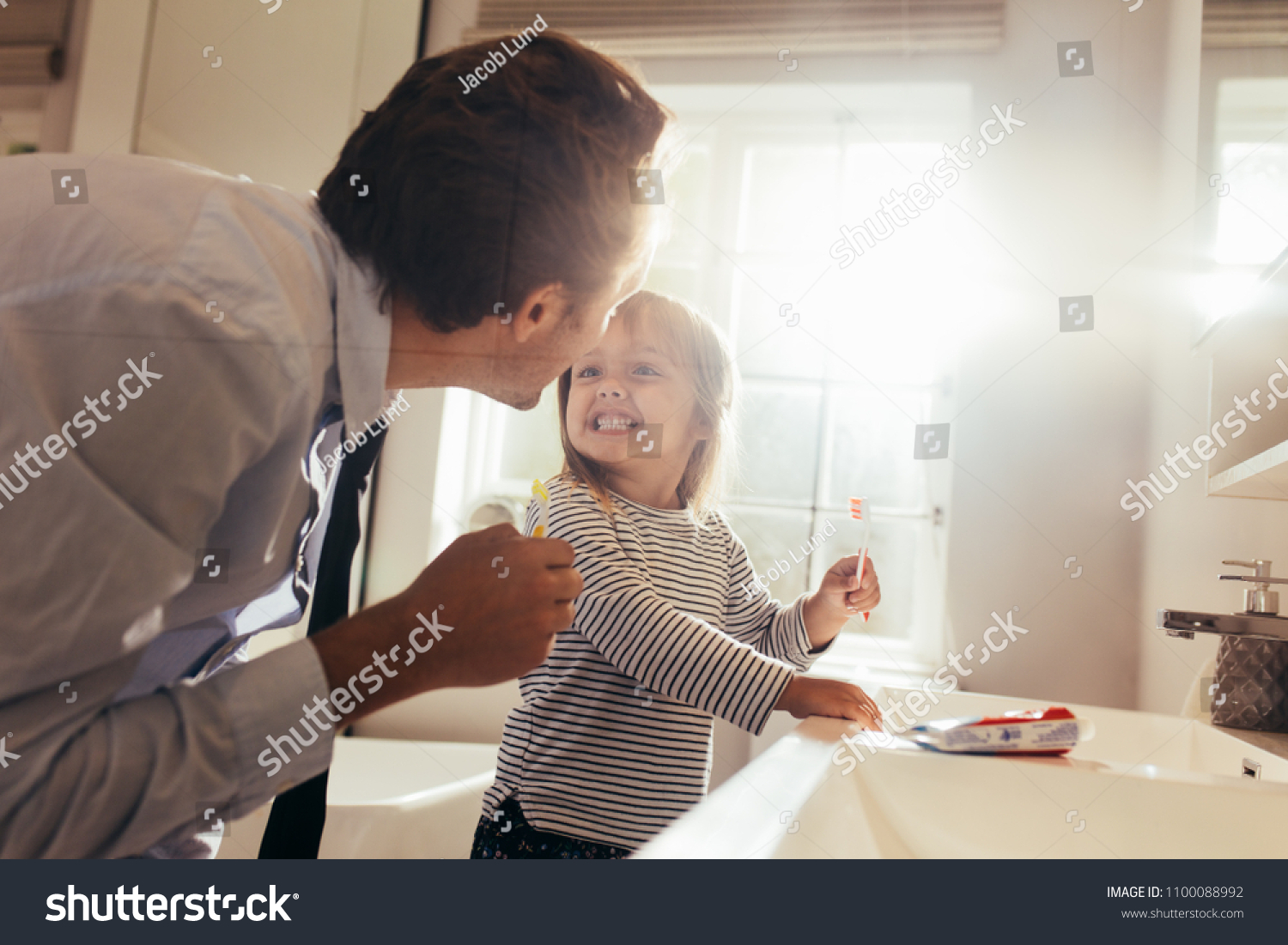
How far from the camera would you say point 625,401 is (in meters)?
0.64

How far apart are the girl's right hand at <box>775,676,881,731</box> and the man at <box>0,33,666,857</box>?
216mm

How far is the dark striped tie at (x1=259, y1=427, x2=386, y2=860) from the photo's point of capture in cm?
45

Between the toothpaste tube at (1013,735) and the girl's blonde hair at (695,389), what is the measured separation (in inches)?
12.2

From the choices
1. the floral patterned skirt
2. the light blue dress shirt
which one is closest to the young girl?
the floral patterned skirt

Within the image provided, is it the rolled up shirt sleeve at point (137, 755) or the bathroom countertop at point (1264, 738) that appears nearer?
the rolled up shirt sleeve at point (137, 755)

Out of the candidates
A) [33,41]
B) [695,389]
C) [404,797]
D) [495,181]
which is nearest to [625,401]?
[695,389]

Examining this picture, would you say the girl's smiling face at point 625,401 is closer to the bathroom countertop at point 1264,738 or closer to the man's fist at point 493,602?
the man's fist at point 493,602

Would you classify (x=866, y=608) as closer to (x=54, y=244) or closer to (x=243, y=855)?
(x=243, y=855)

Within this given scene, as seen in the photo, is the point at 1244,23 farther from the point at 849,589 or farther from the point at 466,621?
the point at 466,621

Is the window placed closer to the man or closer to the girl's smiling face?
the girl's smiling face

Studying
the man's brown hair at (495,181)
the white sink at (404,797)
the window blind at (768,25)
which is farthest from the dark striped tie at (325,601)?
the window blind at (768,25)

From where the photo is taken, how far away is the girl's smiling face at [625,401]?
2.01 ft
